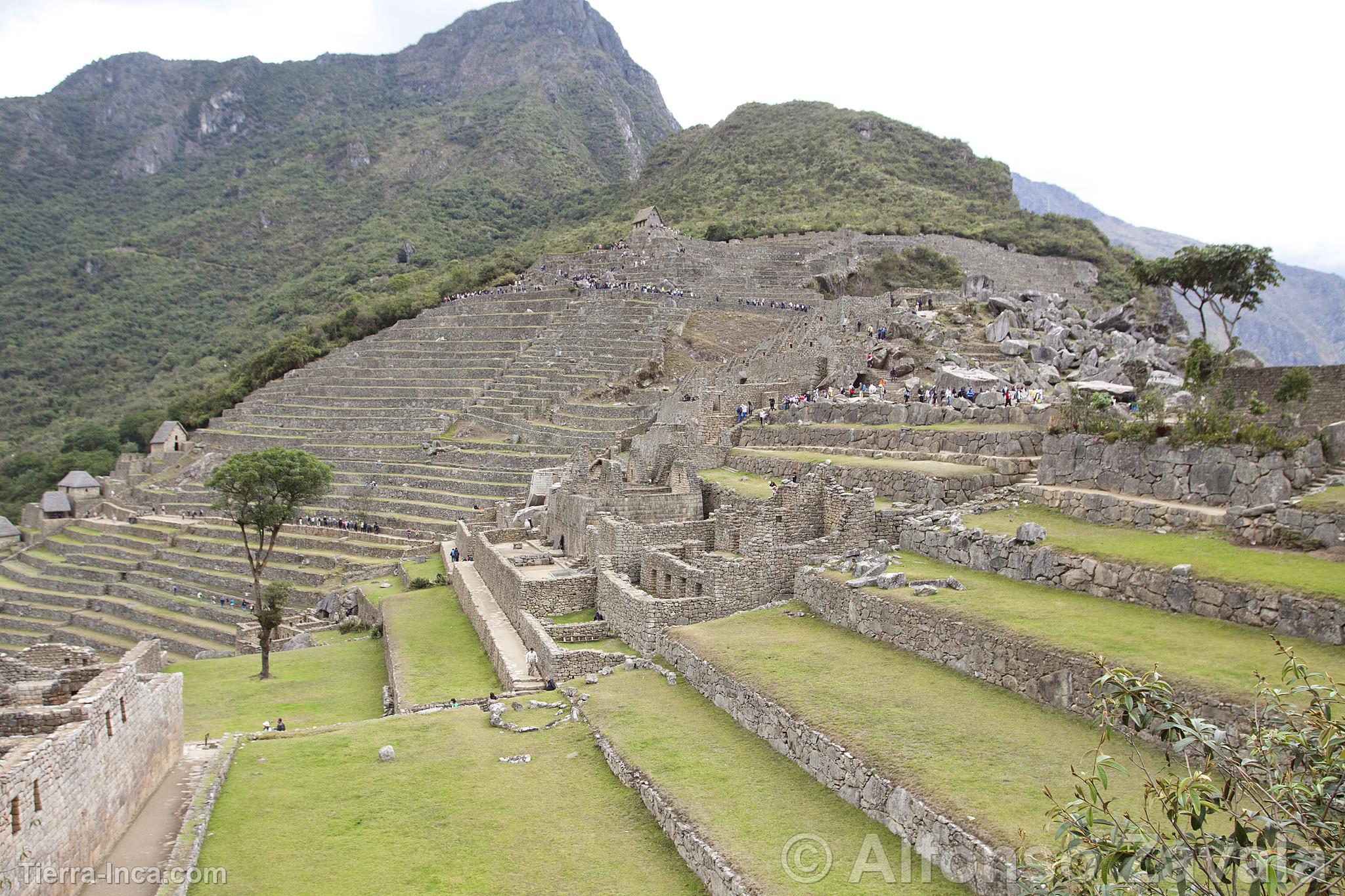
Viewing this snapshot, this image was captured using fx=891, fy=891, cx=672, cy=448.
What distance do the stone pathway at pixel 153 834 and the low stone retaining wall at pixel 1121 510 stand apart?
12144 mm

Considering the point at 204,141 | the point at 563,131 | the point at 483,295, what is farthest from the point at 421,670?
the point at 204,141

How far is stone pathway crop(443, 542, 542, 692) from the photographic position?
14620 mm

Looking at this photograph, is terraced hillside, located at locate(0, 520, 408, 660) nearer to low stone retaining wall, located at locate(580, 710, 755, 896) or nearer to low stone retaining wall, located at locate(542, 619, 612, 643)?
low stone retaining wall, located at locate(542, 619, 612, 643)

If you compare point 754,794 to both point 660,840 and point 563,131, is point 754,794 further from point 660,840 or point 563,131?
point 563,131

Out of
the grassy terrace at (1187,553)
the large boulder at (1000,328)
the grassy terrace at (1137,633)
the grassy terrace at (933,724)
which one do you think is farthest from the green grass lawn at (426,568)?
A: the large boulder at (1000,328)

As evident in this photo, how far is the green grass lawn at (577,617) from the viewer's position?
1700 cm

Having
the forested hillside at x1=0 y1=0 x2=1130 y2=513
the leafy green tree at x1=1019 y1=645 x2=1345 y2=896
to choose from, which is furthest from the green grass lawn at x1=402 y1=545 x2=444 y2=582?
the forested hillside at x1=0 y1=0 x2=1130 y2=513

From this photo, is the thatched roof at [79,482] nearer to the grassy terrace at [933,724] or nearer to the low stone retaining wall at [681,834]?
the grassy terrace at [933,724]

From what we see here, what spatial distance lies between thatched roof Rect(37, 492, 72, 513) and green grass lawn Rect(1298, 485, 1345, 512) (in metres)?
53.1

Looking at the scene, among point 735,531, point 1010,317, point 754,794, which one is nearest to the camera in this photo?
point 754,794

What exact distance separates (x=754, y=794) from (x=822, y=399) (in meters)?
18.4

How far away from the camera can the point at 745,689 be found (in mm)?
10156

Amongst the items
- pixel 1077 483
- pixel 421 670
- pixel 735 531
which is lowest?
pixel 421 670

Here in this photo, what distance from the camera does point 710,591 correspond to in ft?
46.3
